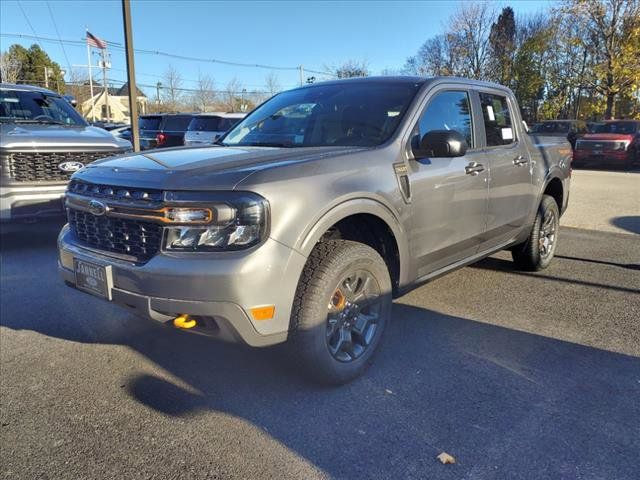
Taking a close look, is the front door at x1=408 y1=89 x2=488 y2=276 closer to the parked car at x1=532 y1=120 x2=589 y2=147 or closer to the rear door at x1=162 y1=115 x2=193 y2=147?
the rear door at x1=162 y1=115 x2=193 y2=147

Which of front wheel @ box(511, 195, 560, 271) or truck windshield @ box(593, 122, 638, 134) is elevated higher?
truck windshield @ box(593, 122, 638, 134)

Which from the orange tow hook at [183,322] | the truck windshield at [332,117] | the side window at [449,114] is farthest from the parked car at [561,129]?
the orange tow hook at [183,322]

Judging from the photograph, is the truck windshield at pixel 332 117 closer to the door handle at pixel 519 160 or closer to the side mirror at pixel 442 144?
the side mirror at pixel 442 144

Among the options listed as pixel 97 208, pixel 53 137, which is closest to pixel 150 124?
pixel 53 137

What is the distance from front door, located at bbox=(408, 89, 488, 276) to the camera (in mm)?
3570

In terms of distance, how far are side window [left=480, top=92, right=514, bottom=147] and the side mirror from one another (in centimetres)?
111

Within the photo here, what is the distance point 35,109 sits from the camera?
755 cm

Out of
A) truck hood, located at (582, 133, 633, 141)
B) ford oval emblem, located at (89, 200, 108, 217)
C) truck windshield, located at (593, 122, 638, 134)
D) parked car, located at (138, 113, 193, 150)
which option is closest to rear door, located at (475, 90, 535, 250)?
ford oval emblem, located at (89, 200, 108, 217)

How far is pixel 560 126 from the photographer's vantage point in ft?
76.1

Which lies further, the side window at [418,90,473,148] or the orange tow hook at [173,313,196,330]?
the side window at [418,90,473,148]

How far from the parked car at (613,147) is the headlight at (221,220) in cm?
2032

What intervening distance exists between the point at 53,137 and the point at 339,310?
494cm

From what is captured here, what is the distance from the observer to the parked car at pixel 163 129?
48.9 ft

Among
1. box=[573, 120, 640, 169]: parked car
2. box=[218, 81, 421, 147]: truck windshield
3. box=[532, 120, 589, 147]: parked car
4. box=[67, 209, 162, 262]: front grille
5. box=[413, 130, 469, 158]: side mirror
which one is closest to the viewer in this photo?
box=[67, 209, 162, 262]: front grille
